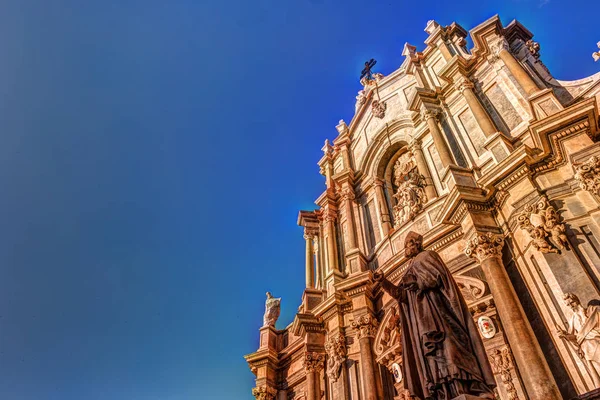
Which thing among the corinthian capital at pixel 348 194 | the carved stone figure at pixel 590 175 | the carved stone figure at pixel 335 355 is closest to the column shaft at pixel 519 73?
the carved stone figure at pixel 590 175

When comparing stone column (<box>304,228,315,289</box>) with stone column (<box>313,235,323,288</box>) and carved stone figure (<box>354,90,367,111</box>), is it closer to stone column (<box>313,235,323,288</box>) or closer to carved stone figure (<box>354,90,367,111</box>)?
stone column (<box>313,235,323,288</box>)

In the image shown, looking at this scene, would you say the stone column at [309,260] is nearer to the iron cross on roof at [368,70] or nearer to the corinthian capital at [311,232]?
the corinthian capital at [311,232]

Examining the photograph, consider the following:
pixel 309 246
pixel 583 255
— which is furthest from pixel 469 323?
pixel 309 246

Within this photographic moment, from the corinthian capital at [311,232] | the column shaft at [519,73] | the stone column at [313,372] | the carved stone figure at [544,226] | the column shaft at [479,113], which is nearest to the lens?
the carved stone figure at [544,226]

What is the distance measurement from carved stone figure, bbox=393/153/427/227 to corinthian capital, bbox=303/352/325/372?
5.07 m

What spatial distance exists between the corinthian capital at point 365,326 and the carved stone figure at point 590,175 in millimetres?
6471

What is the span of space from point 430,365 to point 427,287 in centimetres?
96

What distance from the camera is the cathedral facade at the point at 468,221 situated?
8203 millimetres

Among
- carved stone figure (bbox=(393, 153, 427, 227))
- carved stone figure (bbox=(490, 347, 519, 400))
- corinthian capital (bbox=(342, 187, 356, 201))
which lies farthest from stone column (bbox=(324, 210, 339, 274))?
carved stone figure (bbox=(490, 347, 519, 400))

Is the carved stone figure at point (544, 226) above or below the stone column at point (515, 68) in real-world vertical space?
below

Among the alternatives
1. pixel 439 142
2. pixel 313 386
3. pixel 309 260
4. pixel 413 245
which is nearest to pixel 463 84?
pixel 439 142

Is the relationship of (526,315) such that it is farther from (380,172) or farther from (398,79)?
(398,79)

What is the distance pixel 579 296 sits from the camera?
7.77 metres

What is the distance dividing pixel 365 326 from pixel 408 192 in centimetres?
488
